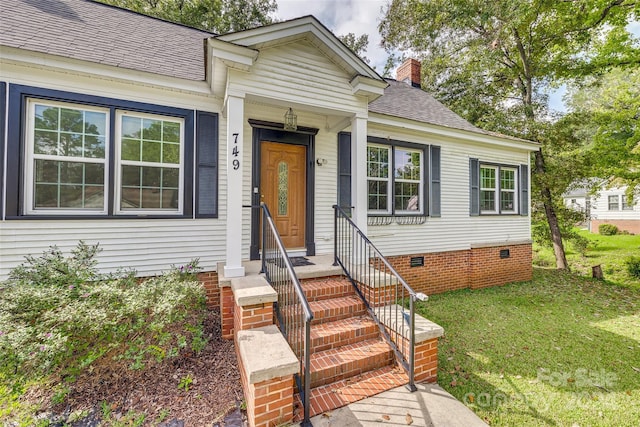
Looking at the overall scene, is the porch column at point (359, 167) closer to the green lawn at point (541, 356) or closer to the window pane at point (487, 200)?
the green lawn at point (541, 356)

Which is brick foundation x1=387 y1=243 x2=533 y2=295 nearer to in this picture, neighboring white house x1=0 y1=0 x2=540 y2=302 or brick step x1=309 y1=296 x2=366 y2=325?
neighboring white house x1=0 y1=0 x2=540 y2=302

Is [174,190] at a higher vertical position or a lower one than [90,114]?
lower

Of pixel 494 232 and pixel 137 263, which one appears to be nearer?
pixel 137 263

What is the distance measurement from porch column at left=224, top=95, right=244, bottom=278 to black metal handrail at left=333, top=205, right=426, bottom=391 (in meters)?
1.57

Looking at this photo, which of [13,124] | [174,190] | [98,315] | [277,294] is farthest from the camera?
[174,190]

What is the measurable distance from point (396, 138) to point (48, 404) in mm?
6509

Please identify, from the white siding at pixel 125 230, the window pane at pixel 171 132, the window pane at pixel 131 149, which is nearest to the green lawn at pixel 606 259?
the white siding at pixel 125 230

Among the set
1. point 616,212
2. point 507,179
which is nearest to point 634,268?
point 507,179

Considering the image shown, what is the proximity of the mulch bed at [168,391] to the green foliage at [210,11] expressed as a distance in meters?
11.9

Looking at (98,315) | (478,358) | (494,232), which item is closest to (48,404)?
(98,315)

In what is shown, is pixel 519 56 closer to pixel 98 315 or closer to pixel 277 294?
pixel 277 294

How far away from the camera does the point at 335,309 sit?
3.39m

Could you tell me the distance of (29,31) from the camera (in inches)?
151

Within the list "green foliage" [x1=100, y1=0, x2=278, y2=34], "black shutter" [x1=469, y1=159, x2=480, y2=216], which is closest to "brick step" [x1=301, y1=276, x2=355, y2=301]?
"black shutter" [x1=469, y1=159, x2=480, y2=216]
